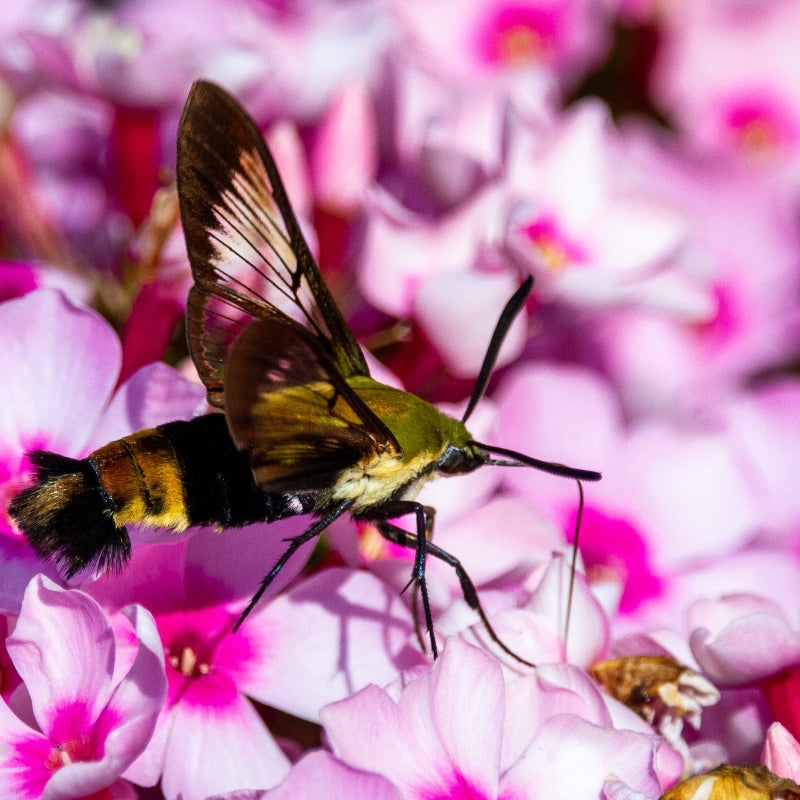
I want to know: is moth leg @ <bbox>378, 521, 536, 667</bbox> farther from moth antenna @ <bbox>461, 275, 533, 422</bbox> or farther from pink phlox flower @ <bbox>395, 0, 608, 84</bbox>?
pink phlox flower @ <bbox>395, 0, 608, 84</bbox>

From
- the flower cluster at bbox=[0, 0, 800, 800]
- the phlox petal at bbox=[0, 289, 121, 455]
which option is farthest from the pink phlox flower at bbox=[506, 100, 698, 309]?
the phlox petal at bbox=[0, 289, 121, 455]

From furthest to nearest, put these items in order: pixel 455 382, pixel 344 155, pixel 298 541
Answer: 1. pixel 344 155
2. pixel 455 382
3. pixel 298 541

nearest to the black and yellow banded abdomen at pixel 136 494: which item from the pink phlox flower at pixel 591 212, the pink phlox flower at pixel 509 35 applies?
the pink phlox flower at pixel 591 212

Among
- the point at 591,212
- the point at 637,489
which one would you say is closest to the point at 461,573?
the point at 637,489

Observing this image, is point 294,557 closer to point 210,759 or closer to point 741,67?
point 210,759

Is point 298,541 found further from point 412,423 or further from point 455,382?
point 455,382

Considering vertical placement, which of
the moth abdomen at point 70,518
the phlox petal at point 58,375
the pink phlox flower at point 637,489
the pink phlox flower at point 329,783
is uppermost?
the phlox petal at point 58,375

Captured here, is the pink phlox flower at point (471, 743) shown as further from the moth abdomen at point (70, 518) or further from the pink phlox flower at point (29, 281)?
the pink phlox flower at point (29, 281)
